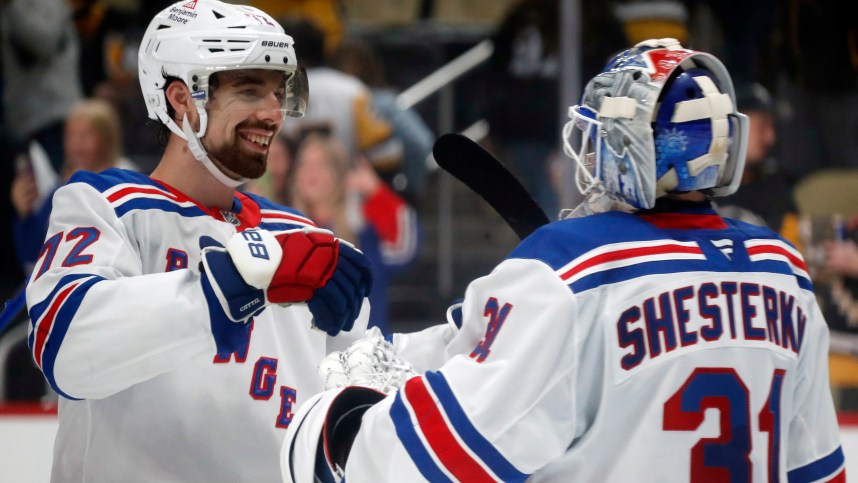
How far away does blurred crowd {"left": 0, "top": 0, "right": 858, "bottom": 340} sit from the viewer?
3.98 meters

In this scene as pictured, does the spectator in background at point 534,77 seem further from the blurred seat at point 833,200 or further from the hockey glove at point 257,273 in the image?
the hockey glove at point 257,273

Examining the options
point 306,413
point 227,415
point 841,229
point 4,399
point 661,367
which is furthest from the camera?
point 841,229

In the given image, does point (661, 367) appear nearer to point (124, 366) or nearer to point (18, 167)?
point (124, 366)

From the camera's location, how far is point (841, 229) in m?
4.01

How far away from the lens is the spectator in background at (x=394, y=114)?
167 inches

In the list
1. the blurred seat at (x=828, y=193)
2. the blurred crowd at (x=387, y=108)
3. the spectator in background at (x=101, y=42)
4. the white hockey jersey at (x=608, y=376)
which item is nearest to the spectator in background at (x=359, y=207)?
the blurred crowd at (x=387, y=108)

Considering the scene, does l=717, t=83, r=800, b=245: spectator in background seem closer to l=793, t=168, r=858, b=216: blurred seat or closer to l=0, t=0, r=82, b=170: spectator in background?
l=793, t=168, r=858, b=216: blurred seat

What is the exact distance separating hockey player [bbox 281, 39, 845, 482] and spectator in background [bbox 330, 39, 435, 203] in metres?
2.66

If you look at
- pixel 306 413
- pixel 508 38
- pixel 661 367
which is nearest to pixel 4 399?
pixel 508 38

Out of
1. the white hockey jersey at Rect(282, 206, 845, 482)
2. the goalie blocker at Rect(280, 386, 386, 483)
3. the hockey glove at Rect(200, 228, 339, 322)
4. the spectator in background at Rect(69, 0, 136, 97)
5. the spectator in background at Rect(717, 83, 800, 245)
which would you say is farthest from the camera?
the spectator in background at Rect(69, 0, 136, 97)

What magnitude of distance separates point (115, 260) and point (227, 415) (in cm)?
31

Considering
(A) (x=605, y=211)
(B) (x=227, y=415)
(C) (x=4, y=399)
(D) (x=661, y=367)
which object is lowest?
(C) (x=4, y=399)

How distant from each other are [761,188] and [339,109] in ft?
4.53

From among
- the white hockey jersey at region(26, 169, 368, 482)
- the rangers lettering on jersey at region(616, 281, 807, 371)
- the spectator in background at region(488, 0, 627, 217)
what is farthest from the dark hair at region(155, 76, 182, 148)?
the spectator in background at region(488, 0, 627, 217)
